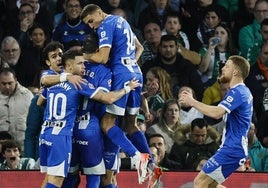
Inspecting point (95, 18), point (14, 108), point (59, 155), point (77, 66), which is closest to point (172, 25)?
point (14, 108)

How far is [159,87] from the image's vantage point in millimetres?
21938

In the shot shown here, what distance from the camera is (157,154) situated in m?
20.3

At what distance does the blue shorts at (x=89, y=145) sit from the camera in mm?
17688

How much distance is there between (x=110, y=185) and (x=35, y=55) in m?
5.06

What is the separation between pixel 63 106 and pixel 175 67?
511 centimetres

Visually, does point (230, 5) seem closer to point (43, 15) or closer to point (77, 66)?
point (43, 15)

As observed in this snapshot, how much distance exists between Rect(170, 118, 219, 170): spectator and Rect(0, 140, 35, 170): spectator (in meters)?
2.10

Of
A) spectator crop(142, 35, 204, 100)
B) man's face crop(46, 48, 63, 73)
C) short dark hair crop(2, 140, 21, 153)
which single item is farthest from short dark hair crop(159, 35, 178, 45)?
man's face crop(46, 48, 63, 73)

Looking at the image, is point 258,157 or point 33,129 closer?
point 33,129

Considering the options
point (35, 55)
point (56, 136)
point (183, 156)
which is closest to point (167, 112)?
point (183, 156)

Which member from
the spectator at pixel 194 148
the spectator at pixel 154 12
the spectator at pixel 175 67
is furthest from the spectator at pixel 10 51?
the spectator at pixel 194 148

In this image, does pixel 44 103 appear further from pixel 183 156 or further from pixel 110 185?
pixel 183 156

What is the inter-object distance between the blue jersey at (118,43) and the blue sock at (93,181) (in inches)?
51.2

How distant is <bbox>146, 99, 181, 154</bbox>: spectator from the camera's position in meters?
21.2
